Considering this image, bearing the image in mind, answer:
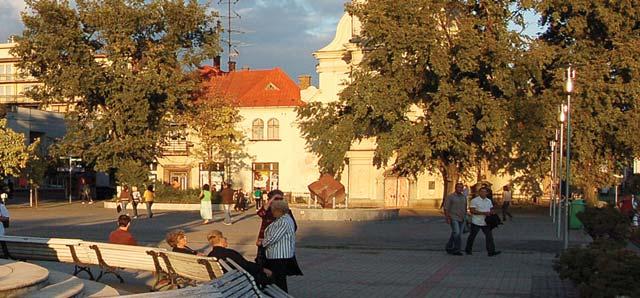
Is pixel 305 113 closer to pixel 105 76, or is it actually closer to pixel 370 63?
pixel 370 63

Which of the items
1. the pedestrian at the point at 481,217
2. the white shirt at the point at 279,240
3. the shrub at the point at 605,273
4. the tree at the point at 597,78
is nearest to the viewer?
the shrub at the point at 605,273

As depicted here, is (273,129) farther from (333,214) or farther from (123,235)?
(123,235)

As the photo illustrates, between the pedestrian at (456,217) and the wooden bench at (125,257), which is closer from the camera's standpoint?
the wooden bench at (125,257)

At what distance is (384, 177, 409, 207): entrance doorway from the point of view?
56000mm

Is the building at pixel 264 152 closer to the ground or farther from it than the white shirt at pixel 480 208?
farther from it

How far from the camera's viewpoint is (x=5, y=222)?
15.4m

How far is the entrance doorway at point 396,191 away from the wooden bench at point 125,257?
4304cm

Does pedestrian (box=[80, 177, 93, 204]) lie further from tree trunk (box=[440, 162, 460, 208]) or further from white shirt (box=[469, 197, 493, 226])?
white shirt (box=[469, 197, 493, 226])

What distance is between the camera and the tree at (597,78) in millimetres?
42594

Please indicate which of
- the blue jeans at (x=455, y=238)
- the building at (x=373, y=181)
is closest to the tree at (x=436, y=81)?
the building at (x=373, y=181)

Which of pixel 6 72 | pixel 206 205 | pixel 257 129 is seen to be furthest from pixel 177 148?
pixel 6 72

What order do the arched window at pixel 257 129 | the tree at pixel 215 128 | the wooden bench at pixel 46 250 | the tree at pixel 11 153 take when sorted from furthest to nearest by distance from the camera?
the arched window at pixel 257 129 → the tree at pixel 215 128 → the tree at pixel 11 153 → the wooden bench at pixel 46 250

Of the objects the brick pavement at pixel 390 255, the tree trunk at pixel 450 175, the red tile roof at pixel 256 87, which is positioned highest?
the red tile roof at pixel 256 87

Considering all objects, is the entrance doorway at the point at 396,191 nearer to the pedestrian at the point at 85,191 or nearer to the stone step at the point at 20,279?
the pedestrian at the point at 85,191
